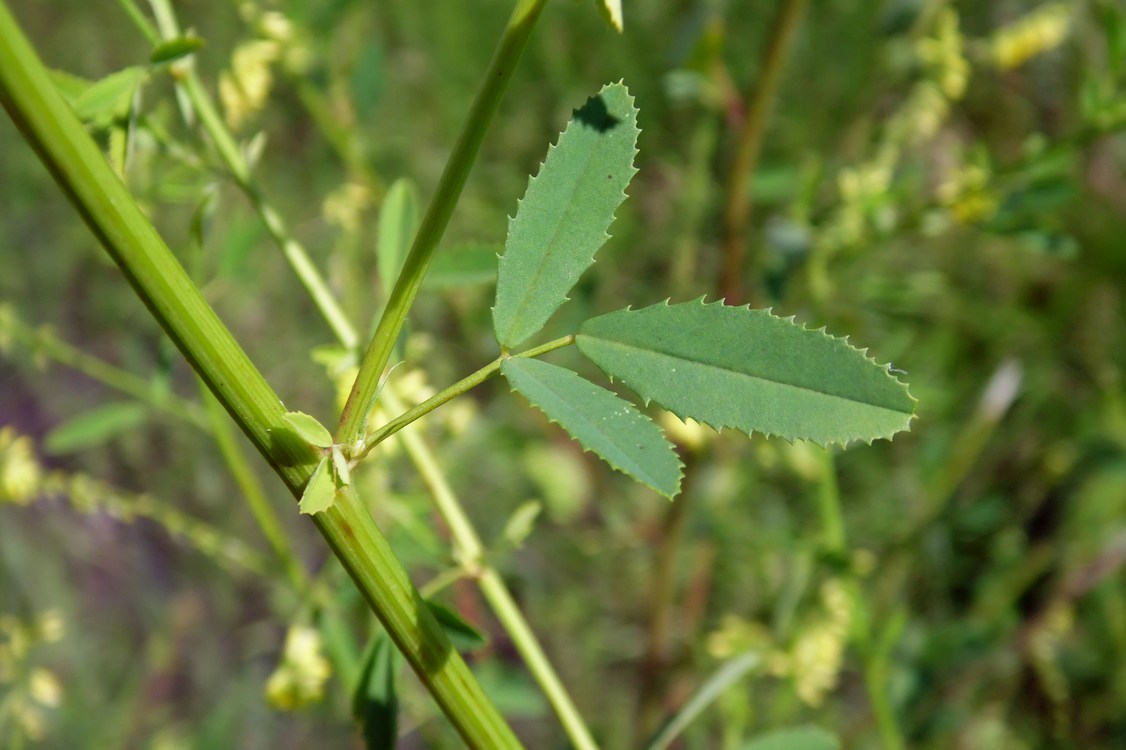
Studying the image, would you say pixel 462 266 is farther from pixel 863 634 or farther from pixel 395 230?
pixel 863 634

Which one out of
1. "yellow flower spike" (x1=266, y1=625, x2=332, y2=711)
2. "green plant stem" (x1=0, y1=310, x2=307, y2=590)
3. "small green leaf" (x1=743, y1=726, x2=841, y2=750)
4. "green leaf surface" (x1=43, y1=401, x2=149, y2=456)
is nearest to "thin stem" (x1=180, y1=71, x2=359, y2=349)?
"green plant stem" (x1=0, y1=310, x2=307, y2=590)

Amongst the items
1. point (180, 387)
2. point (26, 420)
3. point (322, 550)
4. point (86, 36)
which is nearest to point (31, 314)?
point (26, 420)

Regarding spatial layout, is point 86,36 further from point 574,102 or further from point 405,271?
point 405,271

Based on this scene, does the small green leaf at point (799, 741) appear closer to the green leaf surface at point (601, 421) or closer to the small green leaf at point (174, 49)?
the green leaf surface at point (601, 421)

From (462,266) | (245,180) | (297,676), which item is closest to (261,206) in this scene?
(245,180)

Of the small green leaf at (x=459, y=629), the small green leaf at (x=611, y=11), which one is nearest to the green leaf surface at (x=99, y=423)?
the small green leaf at (x=459, y=629)

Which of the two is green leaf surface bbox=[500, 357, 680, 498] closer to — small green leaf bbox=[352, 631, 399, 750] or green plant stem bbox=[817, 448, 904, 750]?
small green leaf bbox=[352, 631, 399, 750]

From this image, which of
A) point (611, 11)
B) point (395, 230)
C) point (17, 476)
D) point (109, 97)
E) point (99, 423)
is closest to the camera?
point (611, 11)
